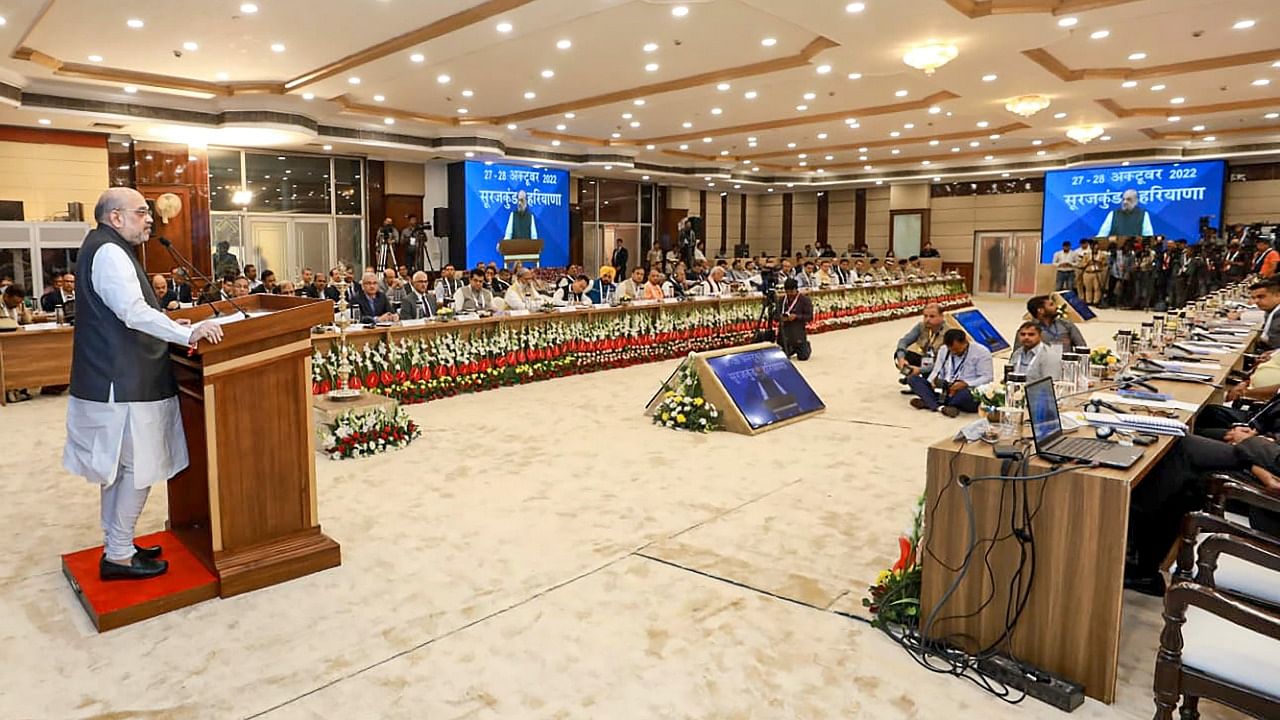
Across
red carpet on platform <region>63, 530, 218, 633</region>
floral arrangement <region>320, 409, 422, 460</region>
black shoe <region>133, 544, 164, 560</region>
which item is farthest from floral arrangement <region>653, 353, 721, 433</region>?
black shoe <region>133, 544, 164, 560</region>

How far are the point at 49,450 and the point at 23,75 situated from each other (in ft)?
21.0

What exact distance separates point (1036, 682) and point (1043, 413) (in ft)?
2.89

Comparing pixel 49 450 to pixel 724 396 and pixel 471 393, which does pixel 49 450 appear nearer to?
pixel 471 393

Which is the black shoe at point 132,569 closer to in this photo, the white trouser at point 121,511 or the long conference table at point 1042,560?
the white trouser at point 121,511

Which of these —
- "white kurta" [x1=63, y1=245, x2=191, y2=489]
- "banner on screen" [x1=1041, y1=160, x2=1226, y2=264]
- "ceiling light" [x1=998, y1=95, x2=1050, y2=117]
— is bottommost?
"white kurta" [x1=63, y1=245, x2=191, y2=489]

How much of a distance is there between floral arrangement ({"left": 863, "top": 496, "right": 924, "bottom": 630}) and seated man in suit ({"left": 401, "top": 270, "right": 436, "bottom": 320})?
633 cm

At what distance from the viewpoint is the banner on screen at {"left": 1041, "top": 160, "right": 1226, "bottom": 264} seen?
18.2 metres

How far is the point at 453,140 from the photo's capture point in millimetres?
15031

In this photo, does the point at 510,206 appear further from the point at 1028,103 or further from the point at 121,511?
the point at 121,511

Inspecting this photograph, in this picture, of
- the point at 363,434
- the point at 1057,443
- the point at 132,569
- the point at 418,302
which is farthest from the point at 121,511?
the point at 418,302

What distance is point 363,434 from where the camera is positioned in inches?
226

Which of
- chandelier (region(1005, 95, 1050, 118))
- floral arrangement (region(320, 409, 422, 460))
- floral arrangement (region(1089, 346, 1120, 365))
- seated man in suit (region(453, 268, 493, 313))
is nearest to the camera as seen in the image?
floral arrangement (region(1089, 346, 1120, 365))

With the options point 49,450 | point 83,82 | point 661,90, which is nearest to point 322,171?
point 83,82

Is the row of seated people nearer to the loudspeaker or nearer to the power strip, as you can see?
the power strip
